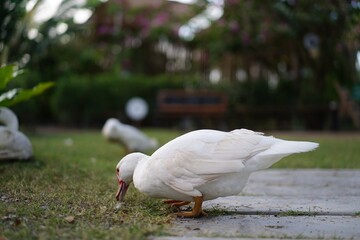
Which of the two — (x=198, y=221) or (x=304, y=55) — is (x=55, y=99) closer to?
(x=304, y=55)

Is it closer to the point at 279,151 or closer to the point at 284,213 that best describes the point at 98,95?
the point at 284,213

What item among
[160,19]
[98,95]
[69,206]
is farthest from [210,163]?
[160,19]

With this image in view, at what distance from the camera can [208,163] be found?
112 inches

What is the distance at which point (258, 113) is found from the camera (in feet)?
42.7

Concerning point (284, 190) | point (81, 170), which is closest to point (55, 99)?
point (81, 170)

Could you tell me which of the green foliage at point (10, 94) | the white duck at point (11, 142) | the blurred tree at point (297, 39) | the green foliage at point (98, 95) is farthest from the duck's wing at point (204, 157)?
the green foliage at point (98, 95)

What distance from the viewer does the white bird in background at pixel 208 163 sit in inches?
112

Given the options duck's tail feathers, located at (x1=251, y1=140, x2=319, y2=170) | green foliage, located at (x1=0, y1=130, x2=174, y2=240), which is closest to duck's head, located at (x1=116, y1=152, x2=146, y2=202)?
green foliage, located at (x1=0, y1=130, x2=174, y2=240)

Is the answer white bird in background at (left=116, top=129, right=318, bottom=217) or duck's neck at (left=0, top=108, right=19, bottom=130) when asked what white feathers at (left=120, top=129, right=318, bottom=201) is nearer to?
white bird in background at (left=116, top=129, right=318, bottom=217)

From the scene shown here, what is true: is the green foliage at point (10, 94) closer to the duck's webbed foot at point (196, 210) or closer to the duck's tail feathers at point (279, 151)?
the duck's webbed foot at point (196, 210)

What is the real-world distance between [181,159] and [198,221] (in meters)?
0.37

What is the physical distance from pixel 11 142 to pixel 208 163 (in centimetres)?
276

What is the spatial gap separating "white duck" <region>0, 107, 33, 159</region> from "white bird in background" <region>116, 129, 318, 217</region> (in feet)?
7.53

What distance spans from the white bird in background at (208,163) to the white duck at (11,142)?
2296mm
